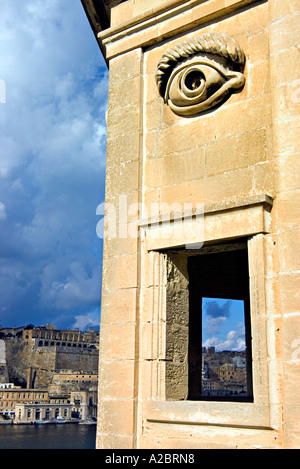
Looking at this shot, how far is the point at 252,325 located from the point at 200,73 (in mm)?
2530

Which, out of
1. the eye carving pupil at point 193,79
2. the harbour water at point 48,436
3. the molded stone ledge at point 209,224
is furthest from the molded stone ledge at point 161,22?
the harbour water at point 48,436

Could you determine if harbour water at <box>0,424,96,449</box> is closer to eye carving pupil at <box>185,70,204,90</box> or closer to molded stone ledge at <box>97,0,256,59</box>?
molded stone ledge at <box>97,0,256,59</box>

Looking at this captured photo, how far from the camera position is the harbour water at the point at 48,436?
7633 centimetres

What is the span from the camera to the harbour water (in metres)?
76.3

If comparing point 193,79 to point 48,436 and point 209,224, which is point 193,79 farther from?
point 48,436

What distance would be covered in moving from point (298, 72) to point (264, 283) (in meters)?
1.89

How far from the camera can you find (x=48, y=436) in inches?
3450

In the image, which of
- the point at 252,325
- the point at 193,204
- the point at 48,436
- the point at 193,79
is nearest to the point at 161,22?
the point at 193,79

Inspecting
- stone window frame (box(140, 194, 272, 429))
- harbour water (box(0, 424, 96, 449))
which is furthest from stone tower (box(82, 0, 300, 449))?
harbour water (box(0, 424, 96, 449))

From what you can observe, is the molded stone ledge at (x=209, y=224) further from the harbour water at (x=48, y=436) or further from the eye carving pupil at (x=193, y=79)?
the harbour water at (x=48, y=436)

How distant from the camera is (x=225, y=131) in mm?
5398

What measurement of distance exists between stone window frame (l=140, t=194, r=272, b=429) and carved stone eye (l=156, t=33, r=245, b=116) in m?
1.14
